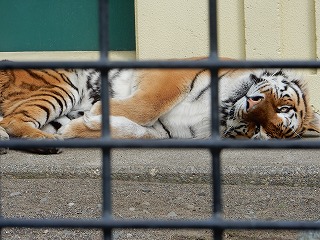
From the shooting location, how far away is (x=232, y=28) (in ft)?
21.7

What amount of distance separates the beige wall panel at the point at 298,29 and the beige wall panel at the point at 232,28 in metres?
0.33

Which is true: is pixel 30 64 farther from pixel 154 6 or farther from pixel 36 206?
pixel 154 6

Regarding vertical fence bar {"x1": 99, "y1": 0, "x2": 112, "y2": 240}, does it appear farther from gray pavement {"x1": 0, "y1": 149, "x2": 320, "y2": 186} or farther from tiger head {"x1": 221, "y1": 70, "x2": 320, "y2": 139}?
tiger head {"x1": 221, "y1": 70, "x2": 320, "y2": 139}

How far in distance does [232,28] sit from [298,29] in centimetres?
51

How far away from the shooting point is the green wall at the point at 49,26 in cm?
692

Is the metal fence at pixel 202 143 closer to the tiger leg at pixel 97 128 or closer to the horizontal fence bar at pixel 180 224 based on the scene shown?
the horizontal fence bar at pixel 180 224

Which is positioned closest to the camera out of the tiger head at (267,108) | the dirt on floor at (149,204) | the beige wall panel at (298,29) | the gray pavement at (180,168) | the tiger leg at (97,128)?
the dirt on floor at (149,204)

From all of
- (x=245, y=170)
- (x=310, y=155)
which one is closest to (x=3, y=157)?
(x=245, y=170)

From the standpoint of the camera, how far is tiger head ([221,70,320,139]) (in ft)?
19.7

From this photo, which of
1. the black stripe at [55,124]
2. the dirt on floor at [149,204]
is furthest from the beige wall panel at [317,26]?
the black stripe at [55,124]

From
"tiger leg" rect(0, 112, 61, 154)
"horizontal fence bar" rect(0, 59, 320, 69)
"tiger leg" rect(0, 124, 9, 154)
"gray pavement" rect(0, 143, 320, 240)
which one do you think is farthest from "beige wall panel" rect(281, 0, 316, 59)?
"horizontal fence bar" rect(0, 59, 320, 69)

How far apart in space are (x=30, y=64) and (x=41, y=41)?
531 cm

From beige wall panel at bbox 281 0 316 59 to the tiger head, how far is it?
203 mm

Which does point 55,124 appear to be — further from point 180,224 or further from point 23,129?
point 180,224
